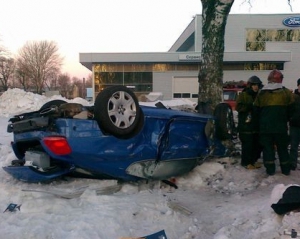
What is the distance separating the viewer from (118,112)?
4547 mm

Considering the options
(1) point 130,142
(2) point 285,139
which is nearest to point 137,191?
(1) point 130,142

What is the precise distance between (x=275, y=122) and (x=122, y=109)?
2282 millimetres

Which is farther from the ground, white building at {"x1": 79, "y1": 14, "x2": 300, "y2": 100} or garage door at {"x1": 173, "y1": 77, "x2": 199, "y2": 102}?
white building at {"x1": 79, "y1": 14, "x2": 300, "y2": 100}

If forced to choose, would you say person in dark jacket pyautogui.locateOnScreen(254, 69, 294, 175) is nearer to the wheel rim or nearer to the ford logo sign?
the wheel rim

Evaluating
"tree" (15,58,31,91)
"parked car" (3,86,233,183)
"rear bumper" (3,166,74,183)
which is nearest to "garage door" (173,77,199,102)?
"parked car" (3,86,233,183)

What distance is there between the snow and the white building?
104 ft

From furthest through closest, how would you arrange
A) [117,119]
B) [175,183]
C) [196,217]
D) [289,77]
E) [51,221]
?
[289,77] < [175,183] < [117,119] < [196,217] < [51,221]

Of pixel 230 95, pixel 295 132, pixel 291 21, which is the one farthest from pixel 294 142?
pixel 291 21

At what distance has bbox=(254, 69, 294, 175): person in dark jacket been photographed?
5.43m

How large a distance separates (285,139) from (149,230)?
2737 millimetres

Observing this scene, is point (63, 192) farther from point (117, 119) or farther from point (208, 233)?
point (208, 233)

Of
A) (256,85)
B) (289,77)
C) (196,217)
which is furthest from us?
(289,77)

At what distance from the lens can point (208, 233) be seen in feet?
12.5

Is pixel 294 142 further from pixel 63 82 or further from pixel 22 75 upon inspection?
pixel 63 82
